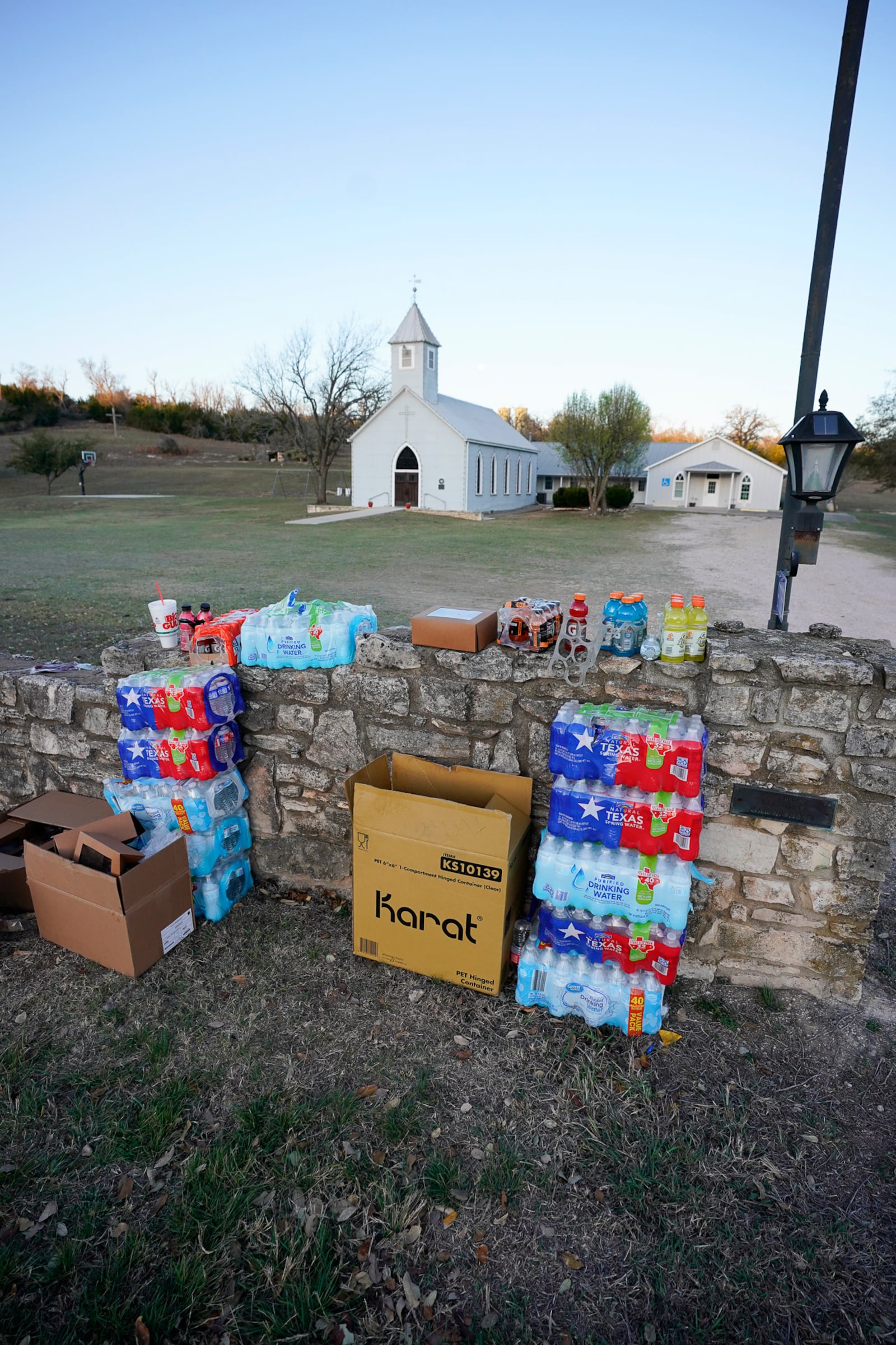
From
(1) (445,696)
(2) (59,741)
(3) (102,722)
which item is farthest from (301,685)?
(2) (59,741)

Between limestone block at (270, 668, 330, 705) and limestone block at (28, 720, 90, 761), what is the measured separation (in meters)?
1.11

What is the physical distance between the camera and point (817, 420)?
320 cm

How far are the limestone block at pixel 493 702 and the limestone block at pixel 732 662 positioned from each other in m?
0.85

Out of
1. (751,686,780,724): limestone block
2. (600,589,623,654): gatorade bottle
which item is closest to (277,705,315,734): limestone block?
(600,589,623,654): gatorade bottle

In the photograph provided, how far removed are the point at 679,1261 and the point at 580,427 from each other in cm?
3266

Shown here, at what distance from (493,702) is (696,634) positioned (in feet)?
3.00

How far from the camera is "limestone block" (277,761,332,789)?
3564 mm

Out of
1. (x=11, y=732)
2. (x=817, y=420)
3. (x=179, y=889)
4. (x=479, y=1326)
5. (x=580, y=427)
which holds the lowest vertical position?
(x=479, y=1326)

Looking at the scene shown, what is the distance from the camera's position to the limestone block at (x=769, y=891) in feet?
9.78

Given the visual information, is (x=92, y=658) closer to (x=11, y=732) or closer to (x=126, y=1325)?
(x=11, y=732)

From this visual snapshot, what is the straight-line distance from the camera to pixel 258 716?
140 inches

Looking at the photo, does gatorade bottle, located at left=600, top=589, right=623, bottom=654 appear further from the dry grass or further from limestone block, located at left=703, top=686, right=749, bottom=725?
the dry grass

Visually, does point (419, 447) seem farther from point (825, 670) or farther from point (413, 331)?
point (825, 670)

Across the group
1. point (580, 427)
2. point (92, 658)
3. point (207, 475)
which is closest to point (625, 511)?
point (580, 427)
